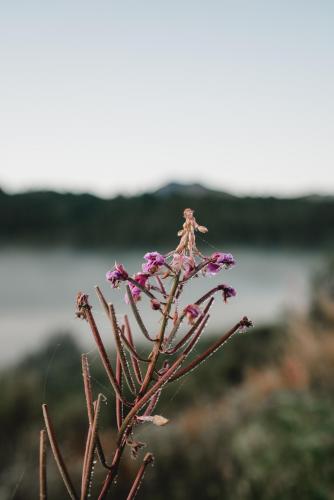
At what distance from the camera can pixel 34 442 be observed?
7.61 m

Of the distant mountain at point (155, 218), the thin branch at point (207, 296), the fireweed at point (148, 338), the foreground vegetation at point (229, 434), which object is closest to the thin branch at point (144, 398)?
the fireweed at point (148, 338)

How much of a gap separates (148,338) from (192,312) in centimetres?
8

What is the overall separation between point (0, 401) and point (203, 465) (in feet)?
18.7

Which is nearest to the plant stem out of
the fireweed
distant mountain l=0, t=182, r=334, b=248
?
the fireweed

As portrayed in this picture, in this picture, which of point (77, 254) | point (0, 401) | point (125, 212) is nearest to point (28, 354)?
point (0, 401)

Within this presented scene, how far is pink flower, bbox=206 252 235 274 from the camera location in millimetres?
930

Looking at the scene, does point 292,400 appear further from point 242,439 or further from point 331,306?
point 331,306

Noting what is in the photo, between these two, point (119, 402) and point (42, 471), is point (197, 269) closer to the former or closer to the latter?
point (119, 402)

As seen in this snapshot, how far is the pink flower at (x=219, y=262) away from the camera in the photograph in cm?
93

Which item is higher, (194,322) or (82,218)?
(82,218)

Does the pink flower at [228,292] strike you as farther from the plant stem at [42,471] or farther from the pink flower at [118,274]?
the plant stem at [42,471]

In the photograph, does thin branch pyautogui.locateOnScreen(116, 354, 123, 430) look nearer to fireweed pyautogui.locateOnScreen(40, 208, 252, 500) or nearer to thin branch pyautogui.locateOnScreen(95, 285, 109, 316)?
fireweed pyautogui.locateOnScreen(40, 208, 252, 500)

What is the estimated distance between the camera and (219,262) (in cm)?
93

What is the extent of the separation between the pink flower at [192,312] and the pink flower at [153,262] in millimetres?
114
